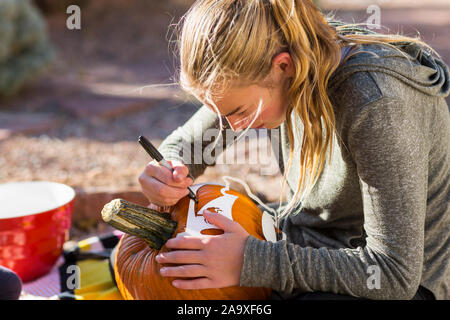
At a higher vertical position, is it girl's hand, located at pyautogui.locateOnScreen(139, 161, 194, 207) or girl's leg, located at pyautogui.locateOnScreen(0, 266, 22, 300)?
girl's hand, located at pyautogui.locateOnScreen(139, 161, 194, 207)

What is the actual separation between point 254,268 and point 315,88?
45 centimetres

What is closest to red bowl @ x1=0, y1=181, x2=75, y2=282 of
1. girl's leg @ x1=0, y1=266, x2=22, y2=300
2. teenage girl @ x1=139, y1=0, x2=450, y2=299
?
girl's leg @ x1=0, y1=266, x2=22, y2=300

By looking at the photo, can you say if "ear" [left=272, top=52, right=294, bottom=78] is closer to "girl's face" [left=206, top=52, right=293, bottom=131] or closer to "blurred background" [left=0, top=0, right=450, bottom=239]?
"girl's face" [left=206, top=52, right=293, bottom=131]

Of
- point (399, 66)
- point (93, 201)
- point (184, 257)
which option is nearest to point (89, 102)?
point (93, 201)

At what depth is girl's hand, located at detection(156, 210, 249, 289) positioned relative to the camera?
46.3 inches

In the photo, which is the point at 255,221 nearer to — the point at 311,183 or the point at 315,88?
the point at 311,183

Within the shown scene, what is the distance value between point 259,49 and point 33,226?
105 cm

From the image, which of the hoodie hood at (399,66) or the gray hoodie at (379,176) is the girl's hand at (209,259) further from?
the hoodie hood at (399,66)

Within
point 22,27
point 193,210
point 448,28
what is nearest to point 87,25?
point 22,27

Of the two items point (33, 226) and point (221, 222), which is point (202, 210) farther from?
point (33, 226)

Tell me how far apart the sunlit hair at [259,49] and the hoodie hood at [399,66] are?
0.11 feet

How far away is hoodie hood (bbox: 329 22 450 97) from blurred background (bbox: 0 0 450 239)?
0.29 meters

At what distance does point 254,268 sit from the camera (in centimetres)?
117
